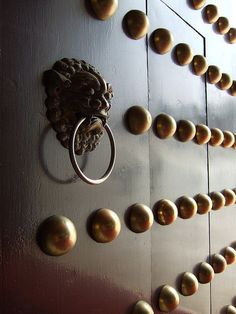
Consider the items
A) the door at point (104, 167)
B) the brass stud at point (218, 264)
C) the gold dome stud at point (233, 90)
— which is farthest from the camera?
the gold dome stud at point (233, 90)

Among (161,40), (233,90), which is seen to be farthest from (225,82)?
(161,40)

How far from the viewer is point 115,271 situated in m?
0.54

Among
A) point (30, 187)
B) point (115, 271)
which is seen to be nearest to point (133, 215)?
point (115, 271)

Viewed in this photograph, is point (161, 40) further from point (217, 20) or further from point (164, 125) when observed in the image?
point (217, 20)

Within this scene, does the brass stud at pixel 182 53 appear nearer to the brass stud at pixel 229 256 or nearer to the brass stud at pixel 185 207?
the brass stud at pixel 185 207

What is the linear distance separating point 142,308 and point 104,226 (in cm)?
15

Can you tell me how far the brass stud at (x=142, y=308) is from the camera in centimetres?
57

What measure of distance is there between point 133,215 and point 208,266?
26cm

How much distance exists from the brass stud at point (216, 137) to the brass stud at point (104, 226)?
36 cm

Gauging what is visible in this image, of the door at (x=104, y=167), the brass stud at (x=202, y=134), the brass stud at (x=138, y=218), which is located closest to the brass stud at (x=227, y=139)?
the door at (x=104, y=167)

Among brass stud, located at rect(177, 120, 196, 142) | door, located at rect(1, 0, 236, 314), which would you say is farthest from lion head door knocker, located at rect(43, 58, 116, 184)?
brass stud, located at rect(177, 120, 196, 142)

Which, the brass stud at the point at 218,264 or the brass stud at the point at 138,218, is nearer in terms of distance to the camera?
the brass stud at the point at 138,218

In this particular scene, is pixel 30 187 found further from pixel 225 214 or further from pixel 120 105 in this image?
pixel 225 214

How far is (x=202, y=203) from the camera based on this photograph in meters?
0.75
